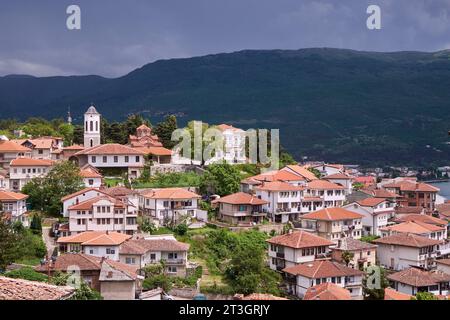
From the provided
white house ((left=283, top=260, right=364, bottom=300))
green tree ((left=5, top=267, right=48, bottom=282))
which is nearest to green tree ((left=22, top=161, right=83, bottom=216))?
green tree ((left=5, top=267, right=48, bottom=282))

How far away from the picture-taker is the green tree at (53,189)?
74.0 ft

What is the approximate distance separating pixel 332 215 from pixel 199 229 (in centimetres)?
568

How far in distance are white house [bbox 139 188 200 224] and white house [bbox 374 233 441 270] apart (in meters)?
7.59

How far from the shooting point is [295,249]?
20.5m

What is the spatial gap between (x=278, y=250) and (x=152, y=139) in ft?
39.6

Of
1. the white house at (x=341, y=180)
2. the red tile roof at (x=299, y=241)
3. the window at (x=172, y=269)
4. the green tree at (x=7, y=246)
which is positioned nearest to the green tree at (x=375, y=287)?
the red tile roof at (x=299, y=241)

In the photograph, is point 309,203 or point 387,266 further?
point 309,203

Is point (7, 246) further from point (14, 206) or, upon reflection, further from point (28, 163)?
point (28, 163)

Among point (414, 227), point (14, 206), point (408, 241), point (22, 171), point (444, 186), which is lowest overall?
point (444, 186)

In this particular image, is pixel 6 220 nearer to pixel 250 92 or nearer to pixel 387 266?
pixel 387 266

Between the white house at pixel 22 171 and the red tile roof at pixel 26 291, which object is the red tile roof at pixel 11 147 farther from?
the red tile roof at pixel 26 291

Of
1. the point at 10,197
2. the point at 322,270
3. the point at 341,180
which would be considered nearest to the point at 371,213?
the point at 341,180
